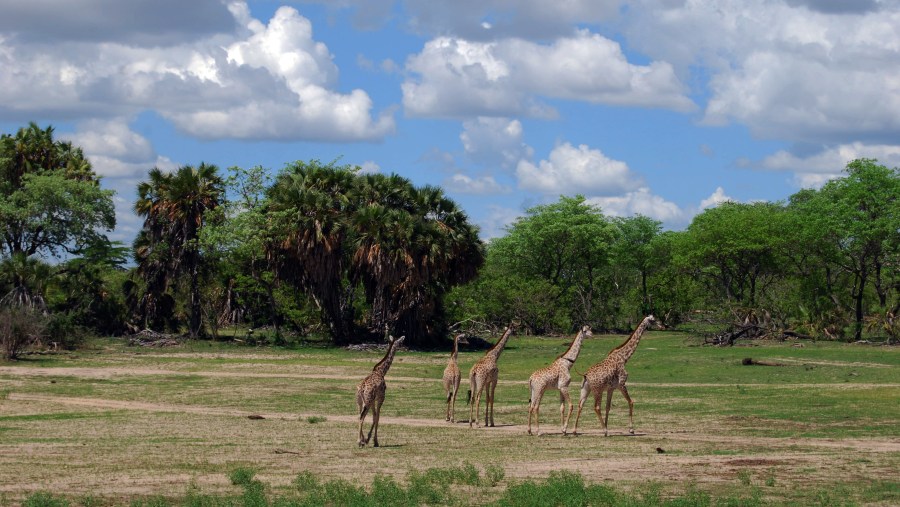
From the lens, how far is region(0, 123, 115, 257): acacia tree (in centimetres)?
5888

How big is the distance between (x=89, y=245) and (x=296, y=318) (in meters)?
12.0

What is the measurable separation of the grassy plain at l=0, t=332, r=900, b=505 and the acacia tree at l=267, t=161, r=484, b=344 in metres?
14.0

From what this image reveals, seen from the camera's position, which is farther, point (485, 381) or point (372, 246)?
point (372, 246)

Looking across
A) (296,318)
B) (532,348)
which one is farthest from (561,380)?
(296,318)

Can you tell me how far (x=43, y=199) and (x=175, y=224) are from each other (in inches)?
269

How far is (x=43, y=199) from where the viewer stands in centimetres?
5888

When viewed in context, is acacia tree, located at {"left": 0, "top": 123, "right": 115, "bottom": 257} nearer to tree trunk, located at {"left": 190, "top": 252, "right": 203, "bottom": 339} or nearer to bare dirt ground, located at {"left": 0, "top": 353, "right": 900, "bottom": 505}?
tree trunk, located at {"left": 190, "top": 252, "right": 203, "bottom": 339}

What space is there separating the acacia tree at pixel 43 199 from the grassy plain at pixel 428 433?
58.7ft

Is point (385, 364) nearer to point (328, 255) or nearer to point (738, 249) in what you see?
point (328, 255)

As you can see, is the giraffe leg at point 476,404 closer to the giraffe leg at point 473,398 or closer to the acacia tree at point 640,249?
the giraffe leg at point 473,398

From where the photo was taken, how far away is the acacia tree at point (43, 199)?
2318 inches

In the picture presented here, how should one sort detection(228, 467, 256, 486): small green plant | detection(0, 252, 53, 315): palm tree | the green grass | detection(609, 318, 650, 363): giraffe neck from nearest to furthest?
the green grass < detection(228, 467, 256, 486): small green plant < detection(609, 318, 650, 363): giraffe neck < detection(0, 252, 53, 315): palm tree

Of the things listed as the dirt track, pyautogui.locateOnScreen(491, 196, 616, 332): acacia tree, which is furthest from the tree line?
the dirt track

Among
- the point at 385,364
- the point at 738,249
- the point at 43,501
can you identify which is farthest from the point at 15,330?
the point at 738,249
